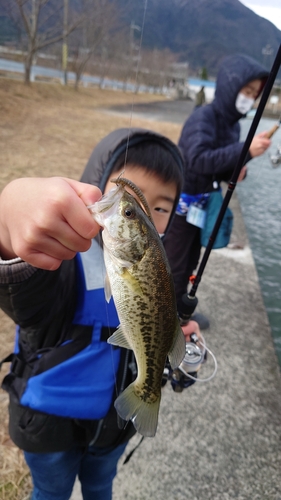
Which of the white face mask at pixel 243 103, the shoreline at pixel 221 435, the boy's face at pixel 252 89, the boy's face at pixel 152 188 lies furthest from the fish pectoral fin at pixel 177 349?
the boy's face at pixel 252 89

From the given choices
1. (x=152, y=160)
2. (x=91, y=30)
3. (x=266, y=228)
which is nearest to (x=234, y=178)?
(x=152, y=160)

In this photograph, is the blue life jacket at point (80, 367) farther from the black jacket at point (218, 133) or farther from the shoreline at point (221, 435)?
the black jacket at point (218, 133)

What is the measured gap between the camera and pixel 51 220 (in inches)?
33.8

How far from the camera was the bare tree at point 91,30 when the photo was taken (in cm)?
1819

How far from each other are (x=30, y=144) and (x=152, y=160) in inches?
317

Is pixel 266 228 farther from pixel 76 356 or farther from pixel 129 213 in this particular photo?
Result: pixel 129 213

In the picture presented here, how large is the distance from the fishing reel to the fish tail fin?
2.43 ft

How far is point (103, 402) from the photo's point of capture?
1488 millimetres

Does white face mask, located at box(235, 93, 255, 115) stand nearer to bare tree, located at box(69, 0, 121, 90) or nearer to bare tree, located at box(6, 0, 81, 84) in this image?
bare tree, located at box(6, 0, 81, 84)

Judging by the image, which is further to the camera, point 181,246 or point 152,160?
point 181,246

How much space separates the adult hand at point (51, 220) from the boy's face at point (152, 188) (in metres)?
0.60

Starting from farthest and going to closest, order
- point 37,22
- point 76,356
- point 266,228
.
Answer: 1. point 37,22
2. point 266,228
3. point 76,356

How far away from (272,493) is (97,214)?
2213 mm

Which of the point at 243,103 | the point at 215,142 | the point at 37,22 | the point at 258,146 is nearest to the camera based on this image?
the point at 258,146
